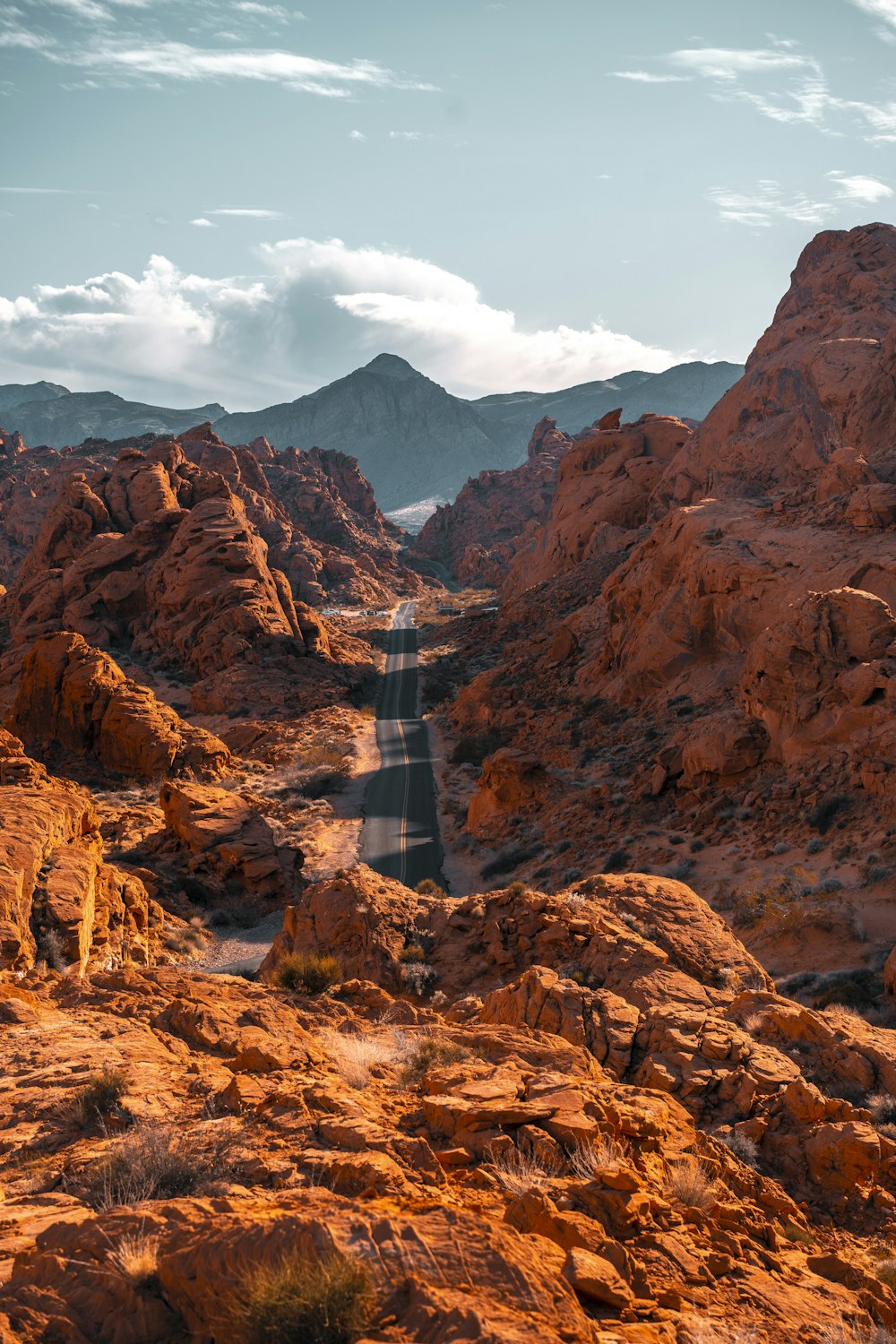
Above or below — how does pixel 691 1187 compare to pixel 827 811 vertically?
above

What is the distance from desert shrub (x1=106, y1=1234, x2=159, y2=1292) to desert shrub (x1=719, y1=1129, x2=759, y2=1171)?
5.61m

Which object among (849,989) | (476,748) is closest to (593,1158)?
(849,989)

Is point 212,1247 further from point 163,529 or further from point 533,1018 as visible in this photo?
point 163,529

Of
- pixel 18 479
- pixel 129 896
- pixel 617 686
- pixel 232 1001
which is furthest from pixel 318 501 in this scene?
pixel 232 1001

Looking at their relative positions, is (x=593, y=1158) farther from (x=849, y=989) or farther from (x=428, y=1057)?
(x=849, y=989)

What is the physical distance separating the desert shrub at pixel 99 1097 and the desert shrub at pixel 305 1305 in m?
3.28

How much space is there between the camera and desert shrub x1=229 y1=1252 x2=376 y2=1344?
4.37 meters

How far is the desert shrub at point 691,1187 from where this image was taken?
22.5 feet

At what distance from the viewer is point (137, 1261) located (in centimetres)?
492

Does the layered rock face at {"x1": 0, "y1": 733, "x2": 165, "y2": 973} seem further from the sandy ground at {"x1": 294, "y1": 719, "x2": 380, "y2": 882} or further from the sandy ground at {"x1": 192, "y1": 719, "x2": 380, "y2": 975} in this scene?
the sandy ground at {"x1": 294, "y1": 719, "x2": 380, "y2": 882}

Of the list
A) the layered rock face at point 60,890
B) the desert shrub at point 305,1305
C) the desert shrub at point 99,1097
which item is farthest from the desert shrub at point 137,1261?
the layered rock face at point 60,890

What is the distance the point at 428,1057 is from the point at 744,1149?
3265 mm

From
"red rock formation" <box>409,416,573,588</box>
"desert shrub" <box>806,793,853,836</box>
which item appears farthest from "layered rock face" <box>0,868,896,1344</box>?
"red rock formation" <box>409,416,573,588</box>

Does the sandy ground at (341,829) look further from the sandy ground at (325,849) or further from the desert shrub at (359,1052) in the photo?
the desert shrub at (359,1052)
